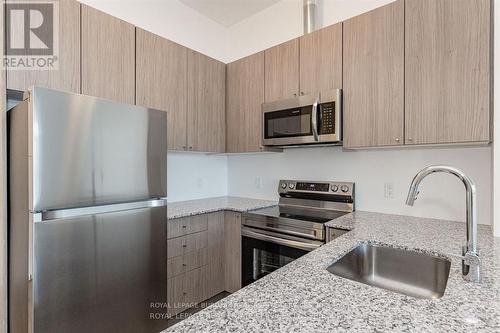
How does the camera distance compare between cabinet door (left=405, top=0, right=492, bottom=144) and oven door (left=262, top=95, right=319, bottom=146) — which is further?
oven door (left=262, top=95, right=319, bottom=146)

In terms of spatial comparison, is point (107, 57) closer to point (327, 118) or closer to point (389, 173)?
point (327, 118)

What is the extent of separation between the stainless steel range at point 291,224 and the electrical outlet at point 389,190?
26cm

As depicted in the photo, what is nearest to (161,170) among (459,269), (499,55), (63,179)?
(63,179)

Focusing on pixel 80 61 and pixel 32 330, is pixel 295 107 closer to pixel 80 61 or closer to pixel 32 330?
pixel 80 61

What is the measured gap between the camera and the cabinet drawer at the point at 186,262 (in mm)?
2100

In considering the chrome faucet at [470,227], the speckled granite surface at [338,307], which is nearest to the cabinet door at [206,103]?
the speckled granite surface at [338,307]

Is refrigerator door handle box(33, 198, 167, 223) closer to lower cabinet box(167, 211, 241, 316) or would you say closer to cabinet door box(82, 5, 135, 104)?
lower cabinet box(167, 211, 241, 316)

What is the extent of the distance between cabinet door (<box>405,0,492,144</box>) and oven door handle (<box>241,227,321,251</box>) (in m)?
0.97

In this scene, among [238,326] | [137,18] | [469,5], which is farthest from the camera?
[137,18]

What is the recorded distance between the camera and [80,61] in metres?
1.77

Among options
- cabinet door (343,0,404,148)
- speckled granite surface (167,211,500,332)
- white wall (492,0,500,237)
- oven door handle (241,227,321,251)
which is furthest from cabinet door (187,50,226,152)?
white wall (492,0,500,237)

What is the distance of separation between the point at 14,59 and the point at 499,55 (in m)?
2.70

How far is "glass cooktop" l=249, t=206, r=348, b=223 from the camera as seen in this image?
2048 millimetres

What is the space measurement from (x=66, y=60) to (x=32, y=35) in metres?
0.20
